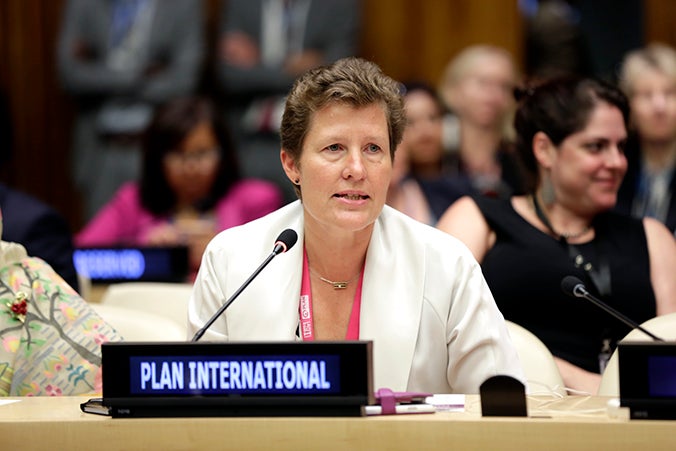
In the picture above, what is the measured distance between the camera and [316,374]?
6.42ft

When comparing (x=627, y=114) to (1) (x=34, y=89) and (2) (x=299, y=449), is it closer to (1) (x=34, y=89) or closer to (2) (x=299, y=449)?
(2) (x=299, y=449)

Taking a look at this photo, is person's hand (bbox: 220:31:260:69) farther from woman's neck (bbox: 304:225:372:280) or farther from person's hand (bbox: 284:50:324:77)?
woman's neck (bbox: 304:225:372:280)

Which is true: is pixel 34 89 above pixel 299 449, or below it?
above

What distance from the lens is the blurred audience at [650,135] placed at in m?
4.97

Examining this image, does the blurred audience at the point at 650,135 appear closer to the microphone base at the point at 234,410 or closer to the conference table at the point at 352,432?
the conference table at the point at 352,432

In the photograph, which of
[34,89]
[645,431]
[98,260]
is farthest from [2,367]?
[34,89]

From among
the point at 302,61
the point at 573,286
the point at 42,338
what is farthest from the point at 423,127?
the point at 573,286

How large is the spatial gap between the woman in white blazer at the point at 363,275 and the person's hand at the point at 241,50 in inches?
146

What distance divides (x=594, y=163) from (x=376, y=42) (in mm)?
3287

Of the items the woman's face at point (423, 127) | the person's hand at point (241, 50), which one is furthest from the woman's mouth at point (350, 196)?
the person's hand at point (241, 50)

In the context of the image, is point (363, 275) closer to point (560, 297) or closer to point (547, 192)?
point (560, 297)

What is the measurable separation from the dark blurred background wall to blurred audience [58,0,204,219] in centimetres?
46

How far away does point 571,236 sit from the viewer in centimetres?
364

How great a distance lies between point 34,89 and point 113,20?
31.2 inches
